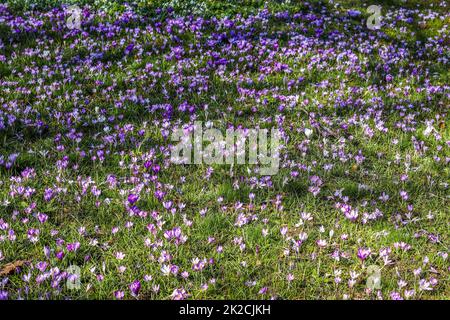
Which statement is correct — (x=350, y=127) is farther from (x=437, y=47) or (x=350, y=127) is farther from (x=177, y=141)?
(x=437, y=47)

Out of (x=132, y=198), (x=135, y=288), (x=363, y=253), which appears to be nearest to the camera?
(x=135, y=288)

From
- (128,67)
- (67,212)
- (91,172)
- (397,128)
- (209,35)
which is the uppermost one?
(209,35)

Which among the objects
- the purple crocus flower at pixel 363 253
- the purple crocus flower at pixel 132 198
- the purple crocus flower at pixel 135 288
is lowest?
the purple crocus flower at pixel 135 288

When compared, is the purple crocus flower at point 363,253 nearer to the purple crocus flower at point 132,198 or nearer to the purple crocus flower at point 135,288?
the purple crocus flower at point 135,288

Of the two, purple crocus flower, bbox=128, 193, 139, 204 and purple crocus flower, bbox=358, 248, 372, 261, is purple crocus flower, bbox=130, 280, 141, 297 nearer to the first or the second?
purple crocus flower, bbox=128, 193, 139, 204

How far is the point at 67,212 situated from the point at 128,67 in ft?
14.3

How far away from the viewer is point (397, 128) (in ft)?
23.3

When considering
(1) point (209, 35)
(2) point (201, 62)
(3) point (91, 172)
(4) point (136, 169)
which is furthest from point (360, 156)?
(1) point (209, 35)

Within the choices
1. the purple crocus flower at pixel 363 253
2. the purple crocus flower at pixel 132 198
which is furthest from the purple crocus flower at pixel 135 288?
the purple crocus flower at pixel 363 253

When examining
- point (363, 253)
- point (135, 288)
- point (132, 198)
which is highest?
point (132, 198)

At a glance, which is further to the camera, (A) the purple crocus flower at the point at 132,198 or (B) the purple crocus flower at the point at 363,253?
(A) the purple crocus flower at the point at 132,198

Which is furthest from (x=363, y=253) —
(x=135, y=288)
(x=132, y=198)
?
(x=132, y=198)

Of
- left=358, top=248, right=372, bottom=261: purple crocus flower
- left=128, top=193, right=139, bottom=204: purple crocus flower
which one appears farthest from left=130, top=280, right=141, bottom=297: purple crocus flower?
left=358, top=248, right=372, bottom=261: purple crocus flower

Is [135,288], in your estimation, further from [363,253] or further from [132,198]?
[363,253]
